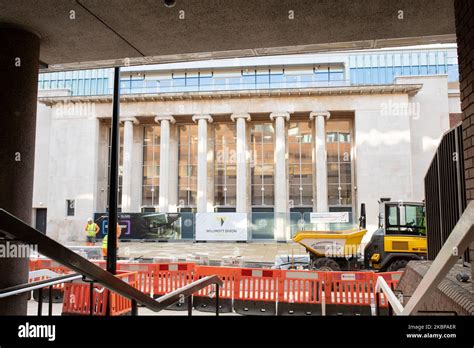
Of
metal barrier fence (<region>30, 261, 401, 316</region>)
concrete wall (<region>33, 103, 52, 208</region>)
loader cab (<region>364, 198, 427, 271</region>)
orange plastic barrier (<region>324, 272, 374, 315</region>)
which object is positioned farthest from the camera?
concrete wall (<region>33, 103, 52, 208</region>)

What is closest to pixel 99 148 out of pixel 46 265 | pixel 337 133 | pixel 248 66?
pixel 248 66

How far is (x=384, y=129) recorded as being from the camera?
39781 millimetres

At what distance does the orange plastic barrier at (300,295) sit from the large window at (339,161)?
33668 millimetres

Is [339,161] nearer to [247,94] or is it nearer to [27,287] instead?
[247,94]

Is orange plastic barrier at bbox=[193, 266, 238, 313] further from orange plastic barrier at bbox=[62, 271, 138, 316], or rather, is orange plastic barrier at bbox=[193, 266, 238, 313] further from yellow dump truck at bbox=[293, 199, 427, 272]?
yellow dump truck at bbox=[293, 199, 427, 272]

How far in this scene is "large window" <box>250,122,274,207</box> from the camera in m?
44.3

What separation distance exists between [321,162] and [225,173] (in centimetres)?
1061

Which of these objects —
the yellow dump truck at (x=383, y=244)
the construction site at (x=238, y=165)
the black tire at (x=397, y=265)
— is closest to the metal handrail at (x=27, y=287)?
the construction site at (x=238, y=165)

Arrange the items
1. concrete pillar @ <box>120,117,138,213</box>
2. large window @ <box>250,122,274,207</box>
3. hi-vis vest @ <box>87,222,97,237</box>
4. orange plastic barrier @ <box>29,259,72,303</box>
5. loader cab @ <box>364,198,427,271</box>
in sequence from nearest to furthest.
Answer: orange plastic barrier @ <box>29,259,72,303</box>, loader cab @ <box>364,198,427,271</box>, hi-vis vest @ <box>87,222,97,237</box>, concrete pillar @ <box>120,117,138,213</box>, large window @ <box>250,122,274,207</box>

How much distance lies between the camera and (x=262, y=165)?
1752 inches

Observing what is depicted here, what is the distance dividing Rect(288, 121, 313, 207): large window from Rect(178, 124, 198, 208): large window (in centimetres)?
1067

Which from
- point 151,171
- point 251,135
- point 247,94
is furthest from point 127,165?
point 247,94

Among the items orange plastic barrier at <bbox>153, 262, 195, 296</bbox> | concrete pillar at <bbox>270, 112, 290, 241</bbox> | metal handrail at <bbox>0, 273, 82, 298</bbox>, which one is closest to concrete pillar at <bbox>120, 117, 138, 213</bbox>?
concrete pillar at <bbox>270, 112, 290, 241</bbox>

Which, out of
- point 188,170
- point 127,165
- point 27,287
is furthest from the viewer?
point 188,170
